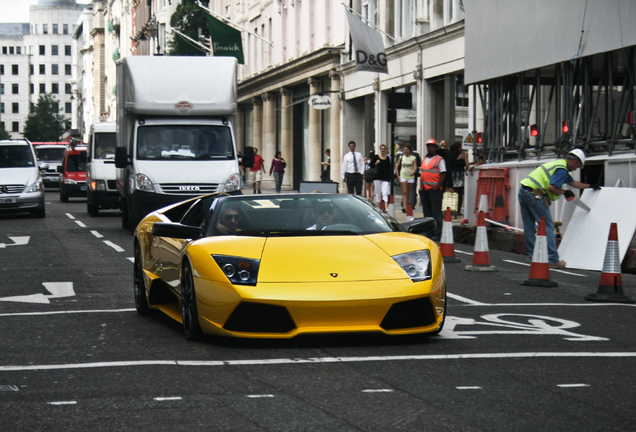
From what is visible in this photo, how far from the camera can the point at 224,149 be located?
2183 centimetres

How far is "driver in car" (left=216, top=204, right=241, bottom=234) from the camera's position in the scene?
8859 mm

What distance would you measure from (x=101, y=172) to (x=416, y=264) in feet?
75.5

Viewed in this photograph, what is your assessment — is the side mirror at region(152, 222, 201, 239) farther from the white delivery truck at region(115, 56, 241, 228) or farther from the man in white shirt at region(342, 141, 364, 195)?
the man in white shirt at region(342, 141, 364, 195)

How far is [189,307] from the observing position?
8570mm

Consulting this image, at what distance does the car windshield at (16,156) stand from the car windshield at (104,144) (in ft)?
6.24

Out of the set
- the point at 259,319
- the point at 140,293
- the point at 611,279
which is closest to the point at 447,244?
the point at 611,279

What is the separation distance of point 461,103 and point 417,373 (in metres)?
27.3

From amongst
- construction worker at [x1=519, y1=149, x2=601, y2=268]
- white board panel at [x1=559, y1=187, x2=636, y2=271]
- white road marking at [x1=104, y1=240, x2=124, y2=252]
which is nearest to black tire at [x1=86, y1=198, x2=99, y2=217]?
white road marking at [x1=104, y1=240, x2=124, y2=252]

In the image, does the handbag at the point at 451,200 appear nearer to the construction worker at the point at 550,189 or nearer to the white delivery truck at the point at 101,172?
the white delivery truck at the point at 101,172

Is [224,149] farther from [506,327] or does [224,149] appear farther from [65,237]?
[506,327]

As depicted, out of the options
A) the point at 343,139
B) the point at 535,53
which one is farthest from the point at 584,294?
the point at 343,139

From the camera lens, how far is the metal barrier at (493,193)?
20.8 metres

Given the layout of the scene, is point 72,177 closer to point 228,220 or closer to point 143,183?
point 143,183

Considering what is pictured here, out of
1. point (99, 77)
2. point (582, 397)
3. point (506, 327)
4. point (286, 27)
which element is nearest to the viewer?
point (582, 397)
